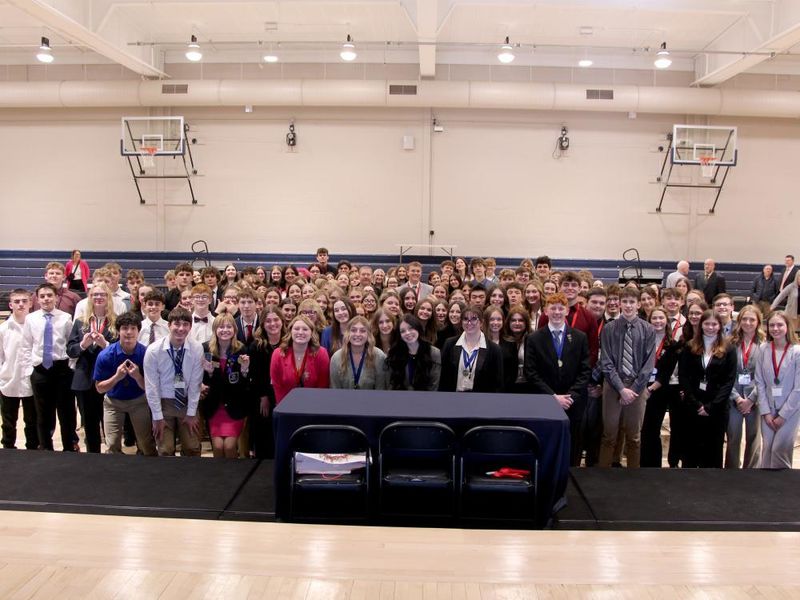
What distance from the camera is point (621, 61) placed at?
11117 millimetres

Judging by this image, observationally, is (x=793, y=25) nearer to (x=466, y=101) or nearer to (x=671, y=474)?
(x=466, y=101)

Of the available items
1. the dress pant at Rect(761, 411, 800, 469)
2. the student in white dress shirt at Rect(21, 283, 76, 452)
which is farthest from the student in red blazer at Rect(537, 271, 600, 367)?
the student in white dress shirt at Rect(21, 283, 76, 452)

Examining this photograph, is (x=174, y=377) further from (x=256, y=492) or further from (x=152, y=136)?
(x=152, y=136)

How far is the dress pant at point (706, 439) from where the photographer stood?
400cm

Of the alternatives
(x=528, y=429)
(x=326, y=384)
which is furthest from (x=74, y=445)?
(x=528, y=429)

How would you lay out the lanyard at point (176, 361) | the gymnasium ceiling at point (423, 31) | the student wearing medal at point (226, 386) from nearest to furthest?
the lanyard at point (176, 361) → the student wearing medal at point (226, 386) → the gymnasium ceiling at point (423, 31)

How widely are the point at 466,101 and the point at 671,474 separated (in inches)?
349

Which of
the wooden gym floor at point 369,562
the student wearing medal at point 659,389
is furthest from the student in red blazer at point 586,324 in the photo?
the wooden gym floor at point 369,562

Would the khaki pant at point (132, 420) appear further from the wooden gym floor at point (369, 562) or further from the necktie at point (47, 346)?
the wooden gym floor at point (369, 562)

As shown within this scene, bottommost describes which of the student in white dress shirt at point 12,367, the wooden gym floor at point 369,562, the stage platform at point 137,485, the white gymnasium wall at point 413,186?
the wooden gym floor at point 369,562

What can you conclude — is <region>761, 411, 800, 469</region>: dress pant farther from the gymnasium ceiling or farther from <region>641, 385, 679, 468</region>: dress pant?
the gymnasium ceiling

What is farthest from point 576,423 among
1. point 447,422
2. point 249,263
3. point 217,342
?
point 249,263

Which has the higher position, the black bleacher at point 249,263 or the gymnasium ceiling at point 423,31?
the gymnasium ceiling at point 423,31

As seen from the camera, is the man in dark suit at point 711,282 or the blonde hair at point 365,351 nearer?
the blonde hair at point 365,351
